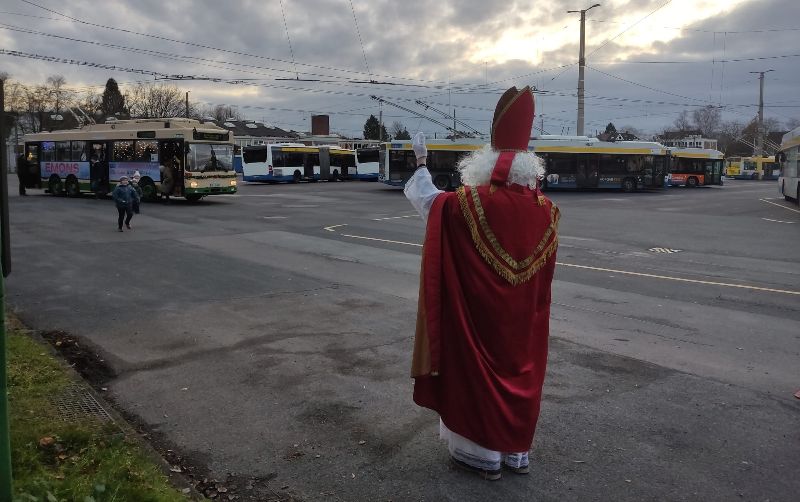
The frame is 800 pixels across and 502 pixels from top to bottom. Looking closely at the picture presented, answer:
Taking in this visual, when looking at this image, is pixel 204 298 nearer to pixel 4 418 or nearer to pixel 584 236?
pixel 4 418

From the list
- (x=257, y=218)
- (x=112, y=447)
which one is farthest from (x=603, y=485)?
(x=257, y=218)

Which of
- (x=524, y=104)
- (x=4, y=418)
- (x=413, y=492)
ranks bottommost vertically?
(x=413, y=492)

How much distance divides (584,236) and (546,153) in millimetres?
24918

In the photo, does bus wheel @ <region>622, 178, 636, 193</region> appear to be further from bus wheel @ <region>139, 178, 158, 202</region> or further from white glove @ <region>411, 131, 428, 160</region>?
white glove @ <region>411, 131, 428, 160</region>

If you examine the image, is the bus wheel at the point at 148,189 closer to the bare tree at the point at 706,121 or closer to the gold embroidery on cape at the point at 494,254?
the gold embroidery on cape at the point at 494,254

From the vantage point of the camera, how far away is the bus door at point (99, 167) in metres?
28.1

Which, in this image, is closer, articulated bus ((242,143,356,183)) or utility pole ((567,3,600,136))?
utility pole ((567,3,600,136))

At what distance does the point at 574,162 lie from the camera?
40.8 m

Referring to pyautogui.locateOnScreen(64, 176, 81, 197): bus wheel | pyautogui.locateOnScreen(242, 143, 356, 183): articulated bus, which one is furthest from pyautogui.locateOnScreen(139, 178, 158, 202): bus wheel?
pyautogui.locateOnScreen(242, 143, 356, 183): articulated bus

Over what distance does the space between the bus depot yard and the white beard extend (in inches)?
68.5

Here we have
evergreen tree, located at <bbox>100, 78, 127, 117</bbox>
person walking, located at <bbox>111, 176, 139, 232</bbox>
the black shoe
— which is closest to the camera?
the black shoe

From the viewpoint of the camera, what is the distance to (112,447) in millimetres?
3857

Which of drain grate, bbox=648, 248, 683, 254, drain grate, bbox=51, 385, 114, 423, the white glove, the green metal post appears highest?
the white glove

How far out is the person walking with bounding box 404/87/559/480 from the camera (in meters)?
3.62
